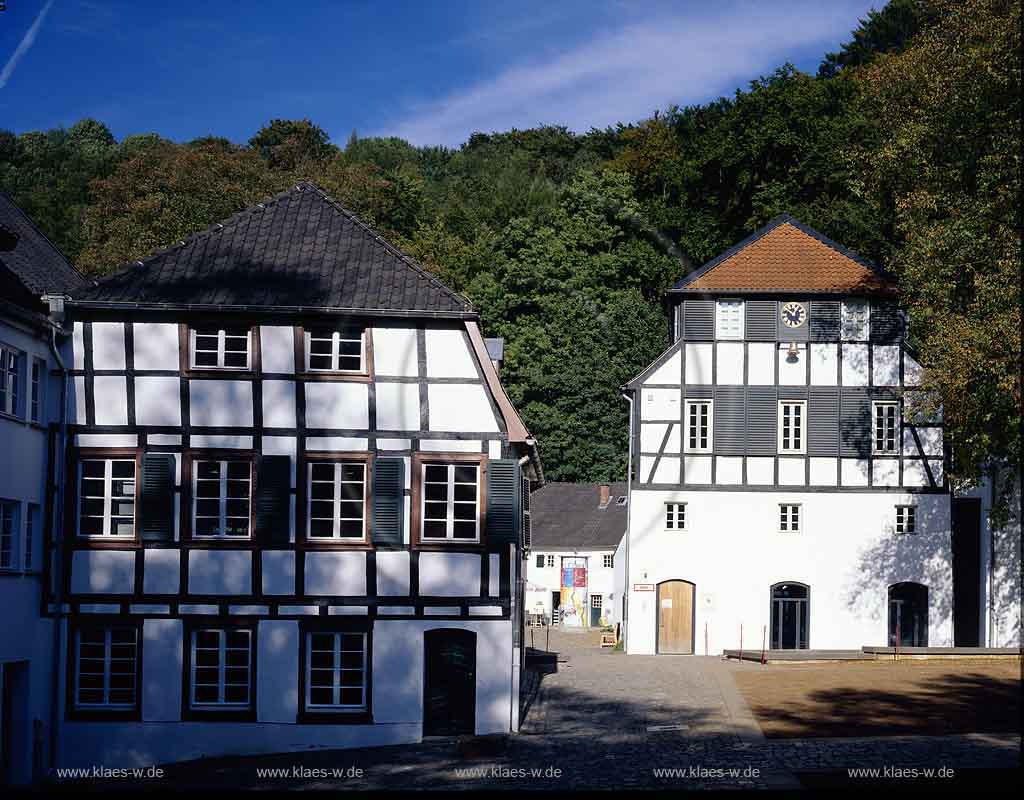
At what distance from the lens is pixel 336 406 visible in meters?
25.6

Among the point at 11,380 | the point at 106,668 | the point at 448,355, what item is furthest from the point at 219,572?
the point at 448,355

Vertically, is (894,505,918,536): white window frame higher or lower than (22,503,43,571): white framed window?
higher

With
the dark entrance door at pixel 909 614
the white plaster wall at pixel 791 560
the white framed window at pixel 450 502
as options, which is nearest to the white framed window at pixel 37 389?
the white framed window at pixel 450 502

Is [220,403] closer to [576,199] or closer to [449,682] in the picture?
[449,682]

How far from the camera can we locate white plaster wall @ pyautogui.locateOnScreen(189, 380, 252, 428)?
2548 cm

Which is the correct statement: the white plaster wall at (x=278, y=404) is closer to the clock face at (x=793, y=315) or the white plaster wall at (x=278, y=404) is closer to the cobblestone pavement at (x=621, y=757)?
the cobblestone pavement at (x=621, y=757)

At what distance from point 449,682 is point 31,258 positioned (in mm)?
11719

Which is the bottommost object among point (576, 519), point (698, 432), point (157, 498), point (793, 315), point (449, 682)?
point (449, 682)

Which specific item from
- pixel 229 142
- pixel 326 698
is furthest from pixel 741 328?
pixel 229 142

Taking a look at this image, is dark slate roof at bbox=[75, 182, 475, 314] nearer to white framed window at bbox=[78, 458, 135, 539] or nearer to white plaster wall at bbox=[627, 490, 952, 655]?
white framed window at bbox=[78, 458, 135, 539]

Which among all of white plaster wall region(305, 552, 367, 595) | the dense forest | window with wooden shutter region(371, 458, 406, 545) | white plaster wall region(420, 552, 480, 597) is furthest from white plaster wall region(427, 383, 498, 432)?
the dense forest

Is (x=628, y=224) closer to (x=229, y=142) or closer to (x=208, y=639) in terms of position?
(x=229, y=142)

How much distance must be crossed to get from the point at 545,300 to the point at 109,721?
41.5 meters

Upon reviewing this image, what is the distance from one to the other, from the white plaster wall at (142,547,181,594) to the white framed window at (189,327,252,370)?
3281mm
